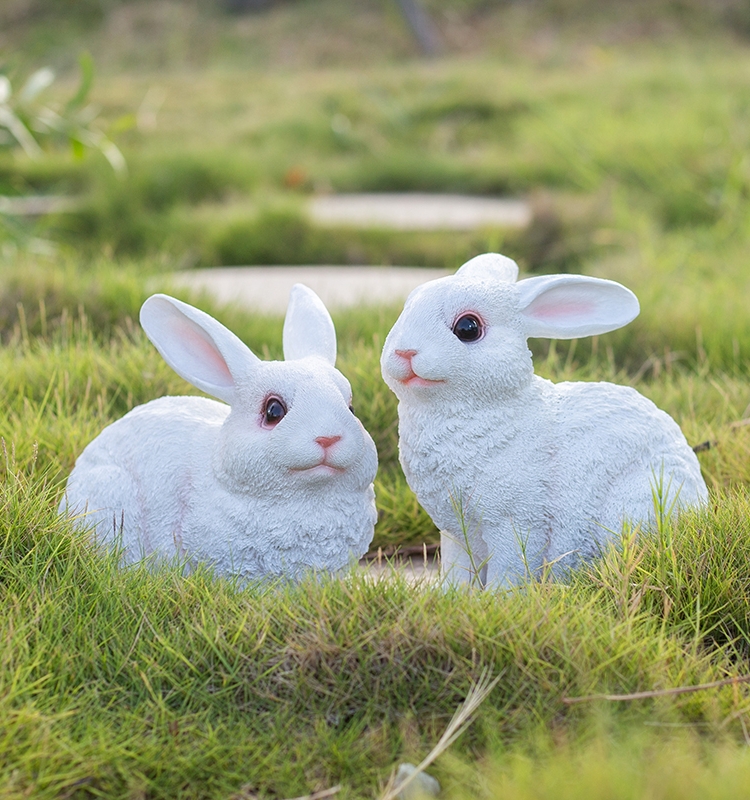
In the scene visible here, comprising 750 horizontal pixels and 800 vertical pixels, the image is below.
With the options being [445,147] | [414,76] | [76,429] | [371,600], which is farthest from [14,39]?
[371,600]

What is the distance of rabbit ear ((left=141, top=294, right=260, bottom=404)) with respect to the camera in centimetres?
216

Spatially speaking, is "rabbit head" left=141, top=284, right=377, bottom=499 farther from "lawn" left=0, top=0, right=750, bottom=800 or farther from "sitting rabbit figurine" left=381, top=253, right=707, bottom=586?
"lawn" left=0, top=0, right=750, bottom=800

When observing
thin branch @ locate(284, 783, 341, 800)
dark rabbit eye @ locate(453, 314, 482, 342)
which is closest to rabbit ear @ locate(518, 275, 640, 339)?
dark rabbit eye @ locate(453, 314, 482, 342)

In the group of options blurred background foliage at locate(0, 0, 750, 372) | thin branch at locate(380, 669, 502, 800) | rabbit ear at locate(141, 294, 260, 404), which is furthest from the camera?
blurred background foliage at locate(0, 0, 750, 372)

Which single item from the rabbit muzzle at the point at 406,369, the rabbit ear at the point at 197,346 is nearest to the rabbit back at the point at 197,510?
the rabbit ear at the point at 197,346

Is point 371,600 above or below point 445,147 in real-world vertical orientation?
below

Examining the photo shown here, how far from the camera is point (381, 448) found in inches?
115

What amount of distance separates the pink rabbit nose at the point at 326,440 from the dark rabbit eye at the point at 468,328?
333 mm

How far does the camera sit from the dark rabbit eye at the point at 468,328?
2.08 metres

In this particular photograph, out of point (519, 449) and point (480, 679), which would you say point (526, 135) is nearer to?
point (519, 449)

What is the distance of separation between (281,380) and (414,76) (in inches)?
309

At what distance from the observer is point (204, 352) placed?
222 cm

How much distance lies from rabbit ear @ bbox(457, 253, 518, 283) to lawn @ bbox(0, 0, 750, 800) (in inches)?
26.3

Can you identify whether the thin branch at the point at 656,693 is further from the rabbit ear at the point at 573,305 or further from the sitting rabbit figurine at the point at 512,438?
the rabbit ear at the point at 573,305
